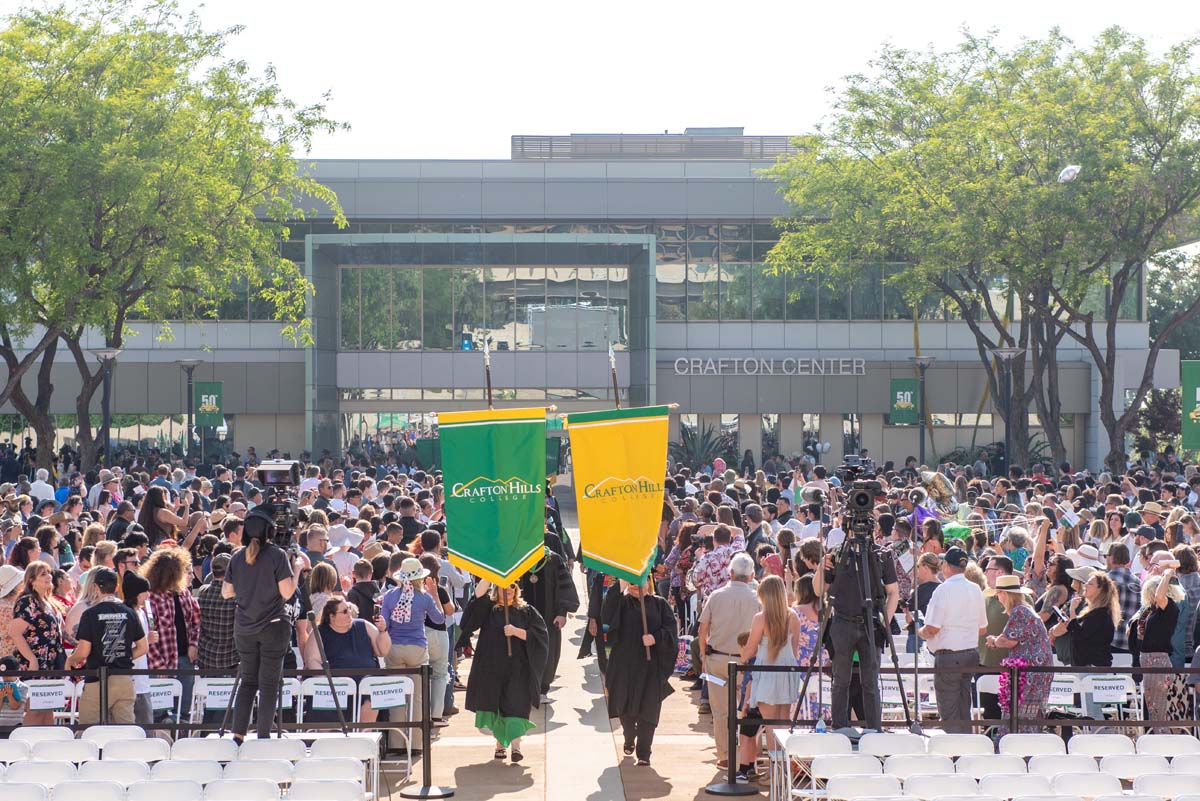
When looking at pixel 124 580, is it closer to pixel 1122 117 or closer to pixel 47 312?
pixel 47 312

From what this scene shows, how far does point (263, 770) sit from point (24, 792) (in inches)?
52.3

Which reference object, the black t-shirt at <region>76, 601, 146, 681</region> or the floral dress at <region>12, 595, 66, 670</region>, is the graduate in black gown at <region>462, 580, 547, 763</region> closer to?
the black t-shirt at <region>76, 601, 146, 681</region>

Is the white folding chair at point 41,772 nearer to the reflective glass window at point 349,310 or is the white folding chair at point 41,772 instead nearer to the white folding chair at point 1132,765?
the white folding chair at point 1132,765

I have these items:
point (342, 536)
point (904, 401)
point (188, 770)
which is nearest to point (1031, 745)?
point (188, 770)

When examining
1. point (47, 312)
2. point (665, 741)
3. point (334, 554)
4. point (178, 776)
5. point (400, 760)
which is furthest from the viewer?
point (47, 312)

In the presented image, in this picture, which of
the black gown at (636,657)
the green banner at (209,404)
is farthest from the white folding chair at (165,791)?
the green banner at (209,404)

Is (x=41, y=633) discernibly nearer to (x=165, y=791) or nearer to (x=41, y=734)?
(x=41, y=734)

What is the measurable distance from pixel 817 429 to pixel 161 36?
82.9 ft

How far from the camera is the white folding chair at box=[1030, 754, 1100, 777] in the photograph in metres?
8.59

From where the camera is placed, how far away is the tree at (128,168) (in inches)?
1017

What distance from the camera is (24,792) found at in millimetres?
7688

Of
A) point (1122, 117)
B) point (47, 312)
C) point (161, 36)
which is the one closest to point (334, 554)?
point (47, 312)

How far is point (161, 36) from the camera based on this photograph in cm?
3012

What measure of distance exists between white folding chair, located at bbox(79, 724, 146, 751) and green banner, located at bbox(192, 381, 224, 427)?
91.1 ft
